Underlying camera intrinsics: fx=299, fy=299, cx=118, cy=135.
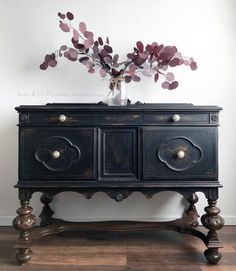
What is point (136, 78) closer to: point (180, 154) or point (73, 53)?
point (73, 53)

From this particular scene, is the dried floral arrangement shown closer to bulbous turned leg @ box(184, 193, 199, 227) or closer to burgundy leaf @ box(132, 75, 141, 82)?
burgundy leaf @ box(132, 75, 141, 82)

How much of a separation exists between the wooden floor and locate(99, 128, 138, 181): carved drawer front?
0.42 m

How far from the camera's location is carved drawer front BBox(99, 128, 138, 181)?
150cm

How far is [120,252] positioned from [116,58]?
1.13m

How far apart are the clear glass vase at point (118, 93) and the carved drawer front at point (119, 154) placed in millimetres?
236

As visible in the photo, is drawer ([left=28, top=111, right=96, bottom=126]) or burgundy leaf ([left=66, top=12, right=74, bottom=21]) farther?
burgundy leaf ([left=66, top=12, right=74, bottom=21])

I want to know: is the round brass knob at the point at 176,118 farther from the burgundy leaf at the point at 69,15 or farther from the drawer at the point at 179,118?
the burgundy leaf at the point at 69,15

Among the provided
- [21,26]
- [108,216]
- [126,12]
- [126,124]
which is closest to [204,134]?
[126,124]

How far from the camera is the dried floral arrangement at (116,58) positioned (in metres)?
1.79

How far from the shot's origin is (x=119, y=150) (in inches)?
59.3

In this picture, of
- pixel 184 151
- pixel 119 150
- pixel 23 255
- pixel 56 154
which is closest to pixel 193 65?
pixel 184 151

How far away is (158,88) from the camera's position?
6.54ft

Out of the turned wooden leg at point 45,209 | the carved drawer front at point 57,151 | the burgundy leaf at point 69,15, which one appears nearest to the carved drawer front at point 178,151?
the carved drawer front at point 57,151

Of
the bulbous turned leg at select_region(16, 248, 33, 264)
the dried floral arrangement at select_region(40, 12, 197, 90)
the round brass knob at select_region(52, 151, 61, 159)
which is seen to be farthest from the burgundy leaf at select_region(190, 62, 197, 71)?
the bulbous turned leg at select_region(16, 248, 33, 264)
